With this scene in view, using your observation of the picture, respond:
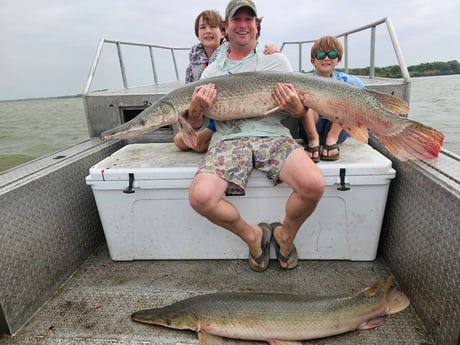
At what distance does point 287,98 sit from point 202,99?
0.58 m

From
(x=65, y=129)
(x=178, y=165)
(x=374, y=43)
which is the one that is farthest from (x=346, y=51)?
(x=65, y=129)

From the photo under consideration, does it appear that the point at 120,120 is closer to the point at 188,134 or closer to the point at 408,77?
the point at 188,134

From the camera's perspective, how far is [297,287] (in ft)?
7.70

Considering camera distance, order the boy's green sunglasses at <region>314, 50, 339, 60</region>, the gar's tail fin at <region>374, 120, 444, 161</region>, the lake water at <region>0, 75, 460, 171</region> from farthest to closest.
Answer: the lake water at <region>0, 75, 460, 171</region>, the boy's green sunglasses at <region>314, 50, 339, 60</region>, the gar's tail fin at <region>374, 120, 444, 161</region>

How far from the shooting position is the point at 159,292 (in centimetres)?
238

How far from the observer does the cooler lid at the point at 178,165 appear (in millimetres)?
2326

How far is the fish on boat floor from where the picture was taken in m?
1.96

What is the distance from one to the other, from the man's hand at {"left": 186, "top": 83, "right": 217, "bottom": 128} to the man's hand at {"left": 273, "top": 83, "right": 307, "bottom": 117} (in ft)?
1.43

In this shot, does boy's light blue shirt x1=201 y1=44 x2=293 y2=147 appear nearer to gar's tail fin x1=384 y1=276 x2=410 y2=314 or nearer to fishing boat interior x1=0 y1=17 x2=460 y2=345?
fishing boat interior x1=0 y1=17 x2=460 y2=345

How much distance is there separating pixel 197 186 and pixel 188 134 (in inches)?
19.8

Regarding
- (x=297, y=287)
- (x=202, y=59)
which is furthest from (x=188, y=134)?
(x=202, y=59)

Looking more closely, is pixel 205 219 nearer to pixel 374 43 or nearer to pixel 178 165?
pixel 178 165

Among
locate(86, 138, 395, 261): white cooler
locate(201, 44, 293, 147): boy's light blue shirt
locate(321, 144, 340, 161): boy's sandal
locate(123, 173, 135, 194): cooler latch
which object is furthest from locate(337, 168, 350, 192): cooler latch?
locate(123, 173, 135, 194): cooler latch

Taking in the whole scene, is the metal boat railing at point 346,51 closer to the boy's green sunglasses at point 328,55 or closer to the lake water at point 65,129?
the boy's green sunglasses at point 328,55
